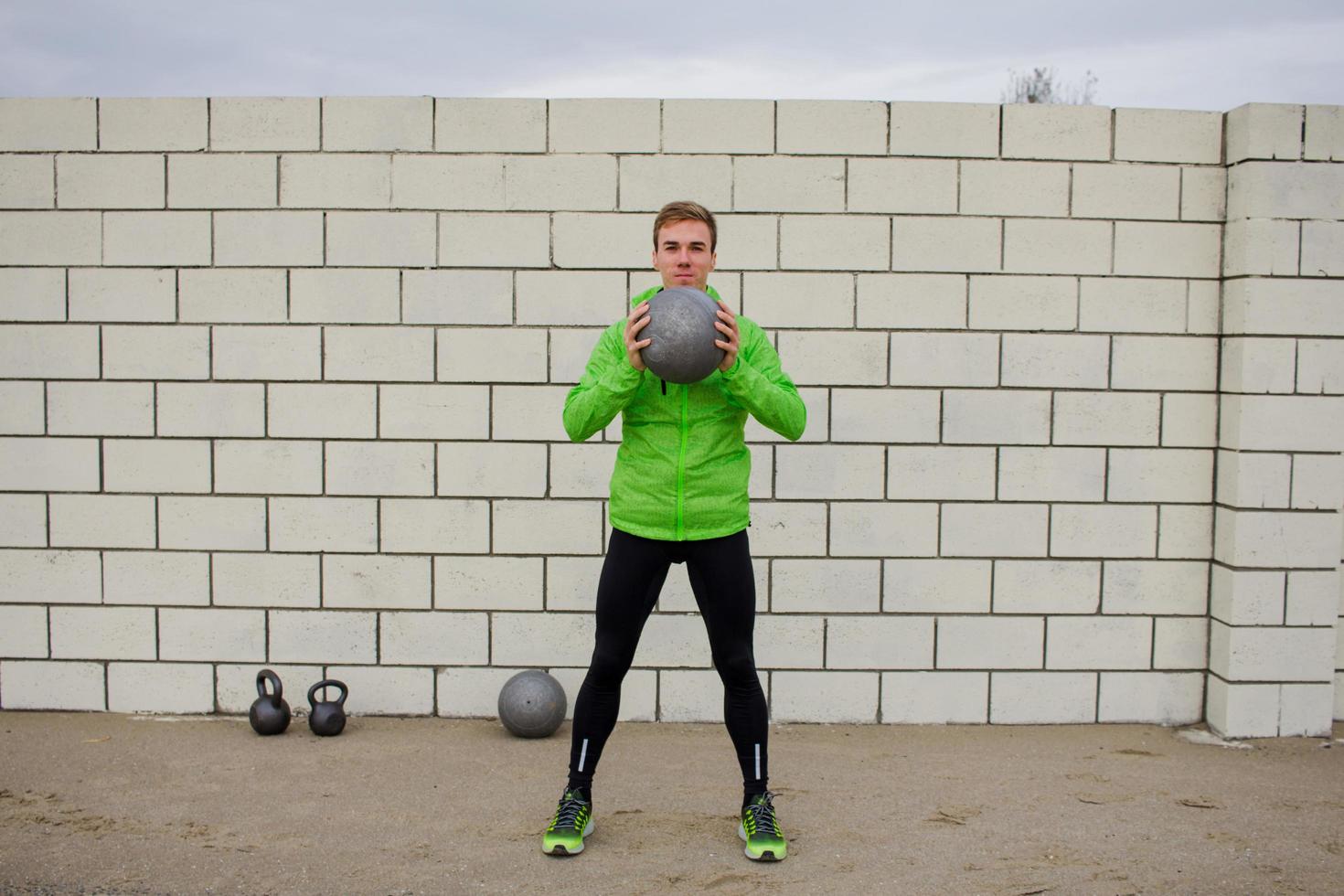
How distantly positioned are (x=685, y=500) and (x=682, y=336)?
45 centimetres

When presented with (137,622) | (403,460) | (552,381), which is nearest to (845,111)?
(552,381)

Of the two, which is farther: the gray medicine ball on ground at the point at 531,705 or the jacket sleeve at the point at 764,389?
the gray medicine ball on ground at the point at 531,705

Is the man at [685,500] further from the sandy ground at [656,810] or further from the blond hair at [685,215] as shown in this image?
the sandy ground at [656,810]

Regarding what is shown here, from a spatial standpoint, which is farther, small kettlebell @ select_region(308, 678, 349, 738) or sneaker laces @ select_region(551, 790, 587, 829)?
small kettlebell @ select_region(308, 678, 349, 738)

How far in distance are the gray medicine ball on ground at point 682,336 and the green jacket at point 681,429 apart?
10 cm

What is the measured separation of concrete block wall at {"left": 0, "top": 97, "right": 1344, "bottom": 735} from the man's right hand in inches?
54.2

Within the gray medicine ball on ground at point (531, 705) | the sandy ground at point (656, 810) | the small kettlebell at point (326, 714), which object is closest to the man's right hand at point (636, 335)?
the sandy ground at point (656, 810)

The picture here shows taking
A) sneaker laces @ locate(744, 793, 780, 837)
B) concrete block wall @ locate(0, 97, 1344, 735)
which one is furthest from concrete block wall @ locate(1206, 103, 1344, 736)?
sneaker laces @ locate(744, 793, 780, 837)

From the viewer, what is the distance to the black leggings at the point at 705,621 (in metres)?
2.89

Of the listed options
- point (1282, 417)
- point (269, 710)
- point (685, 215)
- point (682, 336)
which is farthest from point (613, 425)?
point (1282, 417)

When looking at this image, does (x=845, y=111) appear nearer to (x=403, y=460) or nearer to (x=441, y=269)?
(x=441, y=269)

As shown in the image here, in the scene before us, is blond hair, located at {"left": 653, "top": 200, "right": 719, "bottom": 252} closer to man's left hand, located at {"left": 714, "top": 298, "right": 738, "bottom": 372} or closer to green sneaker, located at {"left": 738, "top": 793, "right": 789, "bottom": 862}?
man's left hand, located at {"left": 714, "top": 298, "right": 738, "bottom": 372}

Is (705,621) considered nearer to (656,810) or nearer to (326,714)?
(656,810)

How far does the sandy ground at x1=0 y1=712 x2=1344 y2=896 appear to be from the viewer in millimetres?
2895
